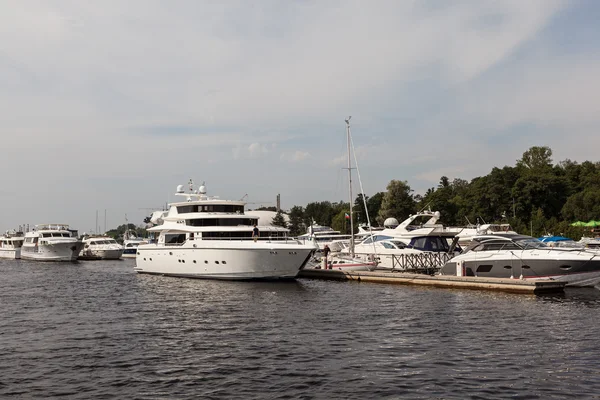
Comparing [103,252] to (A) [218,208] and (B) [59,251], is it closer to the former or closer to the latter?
(B) [59,251]

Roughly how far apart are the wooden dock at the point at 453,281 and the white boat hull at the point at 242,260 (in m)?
4.15

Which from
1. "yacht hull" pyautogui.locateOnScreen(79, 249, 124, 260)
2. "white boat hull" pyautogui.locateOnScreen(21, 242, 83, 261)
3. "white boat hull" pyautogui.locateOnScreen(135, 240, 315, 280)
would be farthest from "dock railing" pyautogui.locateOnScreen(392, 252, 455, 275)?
"yacht hull" pyautogui.locateOnScreen(79, 249, 124, 260)

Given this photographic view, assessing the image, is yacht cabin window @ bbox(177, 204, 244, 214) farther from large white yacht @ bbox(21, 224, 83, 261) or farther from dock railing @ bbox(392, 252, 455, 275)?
large white yacht @ bbox(21, 224, 83, 261)

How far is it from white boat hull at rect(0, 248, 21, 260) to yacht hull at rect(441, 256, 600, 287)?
78.7 metres

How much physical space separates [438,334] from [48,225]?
246ft

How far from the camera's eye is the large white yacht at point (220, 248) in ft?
123

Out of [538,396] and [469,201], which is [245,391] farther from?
[469,201]

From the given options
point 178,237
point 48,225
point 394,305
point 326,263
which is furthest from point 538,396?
point 48,225

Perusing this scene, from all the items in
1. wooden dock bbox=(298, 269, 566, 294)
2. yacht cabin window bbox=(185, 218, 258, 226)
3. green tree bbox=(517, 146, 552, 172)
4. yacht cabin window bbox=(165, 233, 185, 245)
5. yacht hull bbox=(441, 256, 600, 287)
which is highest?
green tree bbox=(517, 146, 552, 172)

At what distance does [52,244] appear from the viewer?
75.7 metres

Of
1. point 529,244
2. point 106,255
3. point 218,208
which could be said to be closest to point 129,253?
point 106,255

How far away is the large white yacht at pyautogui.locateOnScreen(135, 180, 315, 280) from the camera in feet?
123

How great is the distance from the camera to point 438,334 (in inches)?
782

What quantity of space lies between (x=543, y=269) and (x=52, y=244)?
6537 centimetres
